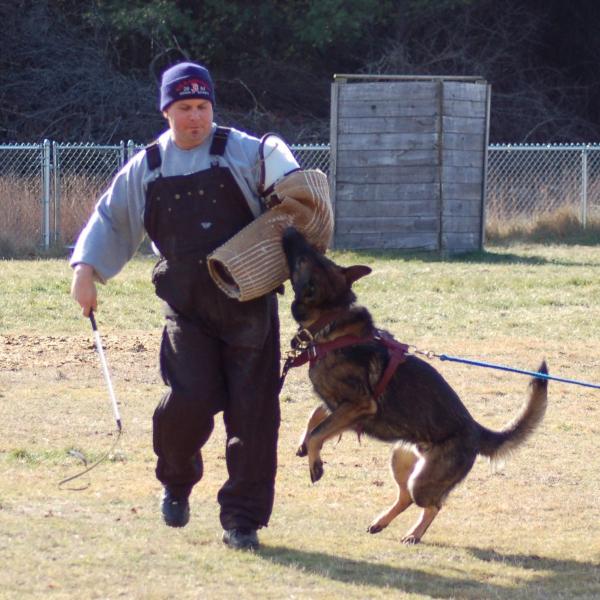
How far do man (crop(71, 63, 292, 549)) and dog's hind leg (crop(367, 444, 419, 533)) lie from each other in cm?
61

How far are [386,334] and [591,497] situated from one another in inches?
57.5

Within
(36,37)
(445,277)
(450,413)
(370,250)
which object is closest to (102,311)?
(445,277)

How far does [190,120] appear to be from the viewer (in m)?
4.56

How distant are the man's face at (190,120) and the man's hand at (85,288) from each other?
628 millimetres

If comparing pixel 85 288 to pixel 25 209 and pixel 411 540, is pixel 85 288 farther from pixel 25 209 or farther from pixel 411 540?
pixel 25 209

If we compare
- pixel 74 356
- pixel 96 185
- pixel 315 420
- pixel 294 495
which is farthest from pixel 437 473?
pixel 96 185

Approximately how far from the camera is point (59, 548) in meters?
4.62

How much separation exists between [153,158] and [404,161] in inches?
454

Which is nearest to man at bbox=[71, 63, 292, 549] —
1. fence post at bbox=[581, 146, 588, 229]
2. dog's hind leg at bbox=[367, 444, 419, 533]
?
dog's hind leg at bbox=[367, 444, 419, 533]

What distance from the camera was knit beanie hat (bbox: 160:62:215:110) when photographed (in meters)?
4.54

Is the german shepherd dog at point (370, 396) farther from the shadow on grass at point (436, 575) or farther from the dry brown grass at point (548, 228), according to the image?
the dry brown grass at point (548, 228)

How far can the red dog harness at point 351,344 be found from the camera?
16.0ft

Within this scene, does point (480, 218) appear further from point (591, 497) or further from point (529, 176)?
point (591, 497)

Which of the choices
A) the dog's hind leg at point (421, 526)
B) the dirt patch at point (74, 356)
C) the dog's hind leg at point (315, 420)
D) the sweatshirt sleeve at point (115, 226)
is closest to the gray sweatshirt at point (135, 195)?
the sweatshirt sleeve at point (115, 226)
